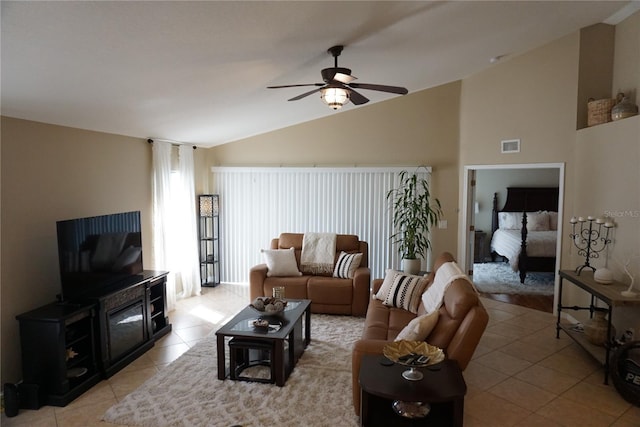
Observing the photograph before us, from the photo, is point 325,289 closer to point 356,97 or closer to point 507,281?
point 356,97

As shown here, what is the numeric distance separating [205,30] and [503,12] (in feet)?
8.36

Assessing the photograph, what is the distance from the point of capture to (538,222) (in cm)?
805

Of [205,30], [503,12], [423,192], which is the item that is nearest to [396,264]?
[423,192]

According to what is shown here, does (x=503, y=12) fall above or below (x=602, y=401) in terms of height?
above

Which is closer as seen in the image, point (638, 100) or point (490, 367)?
point (490, 367)

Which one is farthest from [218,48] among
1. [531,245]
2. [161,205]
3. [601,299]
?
[531,245]

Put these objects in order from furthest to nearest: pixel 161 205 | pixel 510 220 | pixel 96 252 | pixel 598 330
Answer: pixel 510 220, pixel 161 205, pixel 598 330, pixel 96 252

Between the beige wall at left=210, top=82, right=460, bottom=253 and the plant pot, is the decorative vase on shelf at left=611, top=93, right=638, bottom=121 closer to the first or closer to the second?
the beige wall at left=210, top=82, right=460, bottom=253

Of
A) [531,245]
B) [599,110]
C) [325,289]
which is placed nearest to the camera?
[599,110]

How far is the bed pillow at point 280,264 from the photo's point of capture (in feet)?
17.9

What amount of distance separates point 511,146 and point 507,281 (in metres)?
2.66

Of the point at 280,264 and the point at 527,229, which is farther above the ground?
the point at 527,229

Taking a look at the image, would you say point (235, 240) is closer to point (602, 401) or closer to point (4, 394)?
point (4, 394)

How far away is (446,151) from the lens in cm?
631
